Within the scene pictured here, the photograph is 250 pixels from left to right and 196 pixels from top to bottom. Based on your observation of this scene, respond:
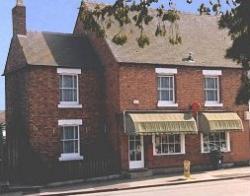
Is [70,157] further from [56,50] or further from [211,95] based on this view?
[211,95]

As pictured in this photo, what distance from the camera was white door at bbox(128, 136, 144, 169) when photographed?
3131 cm

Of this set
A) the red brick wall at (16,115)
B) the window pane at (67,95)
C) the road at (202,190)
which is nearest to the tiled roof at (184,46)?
the window pane at (67,95)

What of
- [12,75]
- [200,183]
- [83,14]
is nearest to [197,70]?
[200,183]

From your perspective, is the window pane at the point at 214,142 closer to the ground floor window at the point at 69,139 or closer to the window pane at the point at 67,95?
the ground floor window at the point at 69,139

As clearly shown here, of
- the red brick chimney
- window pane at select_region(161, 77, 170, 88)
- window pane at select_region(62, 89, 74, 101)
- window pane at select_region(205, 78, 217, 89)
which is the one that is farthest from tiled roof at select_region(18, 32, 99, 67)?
window pane at select_region(205, 78, 217, 89)

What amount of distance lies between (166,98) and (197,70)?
8.04 ft

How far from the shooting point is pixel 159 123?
102ft

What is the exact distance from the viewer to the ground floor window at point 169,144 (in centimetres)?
3209

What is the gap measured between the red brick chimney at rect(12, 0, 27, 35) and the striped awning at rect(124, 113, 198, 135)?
25.1ft

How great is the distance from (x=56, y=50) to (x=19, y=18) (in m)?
2.67

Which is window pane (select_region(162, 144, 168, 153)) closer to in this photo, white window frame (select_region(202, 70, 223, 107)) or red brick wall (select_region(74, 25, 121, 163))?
red brick wall (select_region(74, 25, 121, 163))

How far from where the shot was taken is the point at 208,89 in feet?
111

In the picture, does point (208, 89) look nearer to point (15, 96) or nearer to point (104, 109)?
point (104, 109)

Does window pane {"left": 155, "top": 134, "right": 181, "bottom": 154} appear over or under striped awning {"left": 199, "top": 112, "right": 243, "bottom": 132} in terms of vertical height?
under
